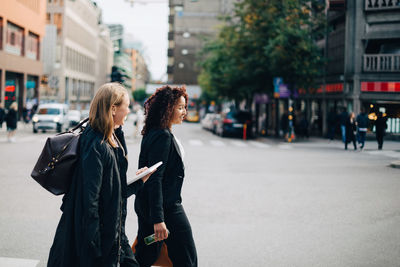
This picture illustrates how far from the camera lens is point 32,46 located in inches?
2057

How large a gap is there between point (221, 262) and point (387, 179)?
348 inches

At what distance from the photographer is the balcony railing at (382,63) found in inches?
1248

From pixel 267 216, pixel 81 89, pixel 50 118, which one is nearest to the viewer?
pixel 267 216

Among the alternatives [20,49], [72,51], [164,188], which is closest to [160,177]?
[164,188]

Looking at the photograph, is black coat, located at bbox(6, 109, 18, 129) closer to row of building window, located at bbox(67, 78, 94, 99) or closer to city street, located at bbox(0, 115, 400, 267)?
city street, located at bbox(0, 115, 400, 267)

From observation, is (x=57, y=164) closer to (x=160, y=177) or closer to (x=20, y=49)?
(x=160, y=177)

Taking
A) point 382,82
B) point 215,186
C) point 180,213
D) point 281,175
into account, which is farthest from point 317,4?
point 180,213

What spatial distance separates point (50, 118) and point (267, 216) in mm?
26814

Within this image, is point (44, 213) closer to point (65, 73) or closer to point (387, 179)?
point (387, 179)

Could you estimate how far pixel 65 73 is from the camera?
238 feet

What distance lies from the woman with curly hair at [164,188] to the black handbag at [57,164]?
764mm

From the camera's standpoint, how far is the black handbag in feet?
11.1

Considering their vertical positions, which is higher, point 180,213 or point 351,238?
point 180,213

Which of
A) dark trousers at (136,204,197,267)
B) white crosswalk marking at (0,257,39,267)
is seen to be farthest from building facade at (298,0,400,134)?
dark trousers at (136,204,197,267)
